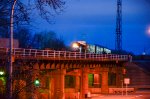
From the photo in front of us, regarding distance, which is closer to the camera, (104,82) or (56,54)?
(56,54)

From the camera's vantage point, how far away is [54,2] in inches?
597

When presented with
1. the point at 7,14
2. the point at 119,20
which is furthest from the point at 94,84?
the point at 7,14

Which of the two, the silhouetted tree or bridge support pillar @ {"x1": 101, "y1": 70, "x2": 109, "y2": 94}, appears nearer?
the silhouetted tree

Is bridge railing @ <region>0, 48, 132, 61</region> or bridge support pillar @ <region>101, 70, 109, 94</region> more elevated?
bridge railing @ <region>0, 48, 132, 61</region>

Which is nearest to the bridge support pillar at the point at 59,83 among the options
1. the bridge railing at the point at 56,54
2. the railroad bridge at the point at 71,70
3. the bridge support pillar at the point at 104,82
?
the railroad bridge at the point at 71,70

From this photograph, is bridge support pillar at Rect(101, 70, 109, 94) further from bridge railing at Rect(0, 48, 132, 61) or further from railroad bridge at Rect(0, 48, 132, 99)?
bridge railing at Rect(0, 48, 132, 61)

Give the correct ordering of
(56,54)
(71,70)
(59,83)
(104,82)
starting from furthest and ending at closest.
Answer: (104,82) < (71,70) < (59,83) < (56,54)

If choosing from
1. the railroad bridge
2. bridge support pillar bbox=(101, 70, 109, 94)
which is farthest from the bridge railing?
bridge support pillar bbox=(101, 70, 109, 94)

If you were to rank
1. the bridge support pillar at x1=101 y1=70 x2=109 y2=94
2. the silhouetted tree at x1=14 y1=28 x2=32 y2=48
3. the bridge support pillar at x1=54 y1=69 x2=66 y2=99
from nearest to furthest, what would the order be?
the silhouetted tree at x1=14 y1=28 x2=32 y2=48 → the bridge support pillar at x1=54 y1=69 x2=66 y2=99 → the bridge support pillar at x1=101 y1=70 x2=109 y2=94

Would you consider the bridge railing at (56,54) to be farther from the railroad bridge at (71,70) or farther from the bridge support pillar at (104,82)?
the bridge support pillar at (104,82)

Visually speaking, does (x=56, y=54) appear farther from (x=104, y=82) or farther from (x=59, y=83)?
(x=104, y=82)

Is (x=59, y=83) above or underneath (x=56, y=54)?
underneath

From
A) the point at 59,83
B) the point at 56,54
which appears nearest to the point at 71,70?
the point at 59,83

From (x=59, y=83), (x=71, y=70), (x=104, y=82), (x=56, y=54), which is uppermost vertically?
(x=56, y=54)
